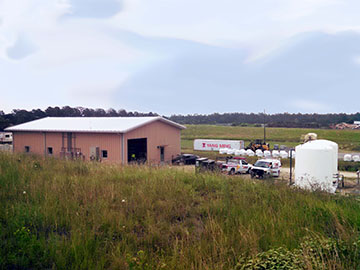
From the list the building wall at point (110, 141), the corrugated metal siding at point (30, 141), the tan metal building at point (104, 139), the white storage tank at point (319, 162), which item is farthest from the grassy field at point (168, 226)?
the corrugated metal siding at point (30, 141)

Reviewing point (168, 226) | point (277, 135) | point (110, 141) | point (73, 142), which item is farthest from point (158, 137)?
point (277, 135)

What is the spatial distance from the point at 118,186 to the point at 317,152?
39.3 ft

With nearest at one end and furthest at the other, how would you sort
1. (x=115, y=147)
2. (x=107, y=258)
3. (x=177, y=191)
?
(x=107, y=258) → (x=177, y=191) → (x=115, y=147)

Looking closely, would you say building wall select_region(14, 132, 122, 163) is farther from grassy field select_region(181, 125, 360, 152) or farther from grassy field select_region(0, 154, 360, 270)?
grassy field select_region(181, 125, 360, 152)

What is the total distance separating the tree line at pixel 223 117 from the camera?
198 ft

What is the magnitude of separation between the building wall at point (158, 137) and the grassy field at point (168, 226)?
22.0 m

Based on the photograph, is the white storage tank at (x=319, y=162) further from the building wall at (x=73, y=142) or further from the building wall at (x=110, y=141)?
the building wall at (x=73, y=142)

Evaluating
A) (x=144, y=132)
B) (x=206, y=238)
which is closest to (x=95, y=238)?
(x=206, y=238)

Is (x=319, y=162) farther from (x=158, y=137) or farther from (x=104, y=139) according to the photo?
(x=158, y=137)

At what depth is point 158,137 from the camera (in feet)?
110

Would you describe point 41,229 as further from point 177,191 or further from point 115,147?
point 115,147

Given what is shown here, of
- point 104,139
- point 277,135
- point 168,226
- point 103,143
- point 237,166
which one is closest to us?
point 168,226

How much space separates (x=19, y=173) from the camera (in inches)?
330

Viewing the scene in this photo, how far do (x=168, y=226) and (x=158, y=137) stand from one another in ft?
93.5
